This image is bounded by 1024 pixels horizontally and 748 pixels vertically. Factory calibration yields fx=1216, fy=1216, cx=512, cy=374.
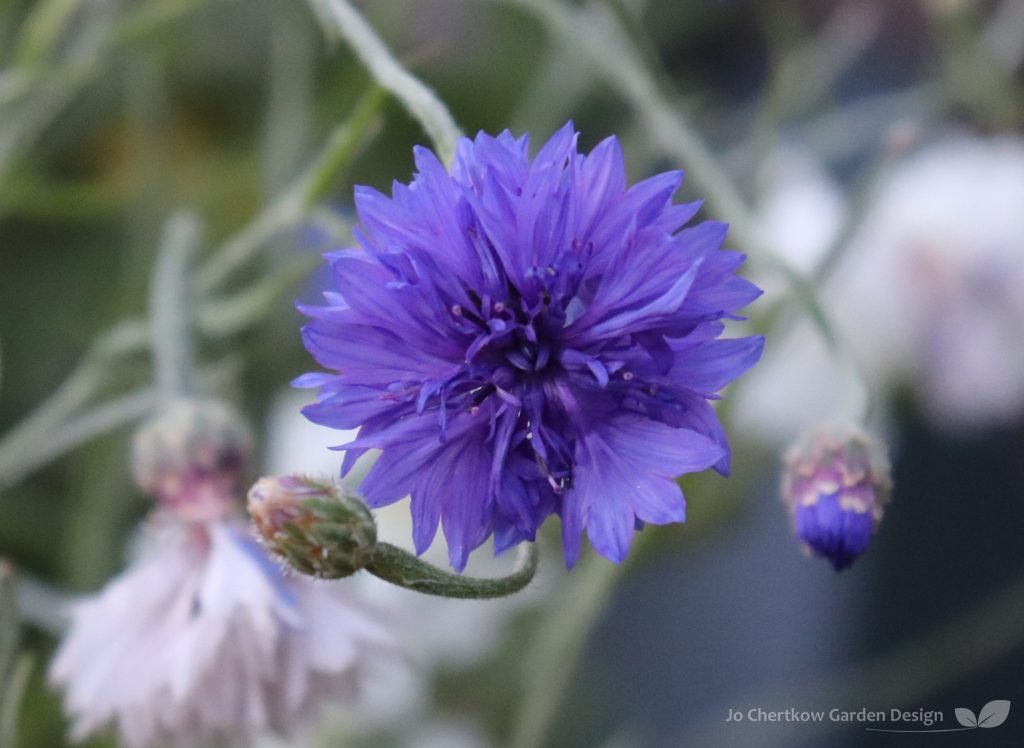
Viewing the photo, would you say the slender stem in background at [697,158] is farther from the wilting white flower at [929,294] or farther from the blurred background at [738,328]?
the wilting white flower at [929,294]

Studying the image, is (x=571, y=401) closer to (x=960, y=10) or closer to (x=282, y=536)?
(x=282, y=536)

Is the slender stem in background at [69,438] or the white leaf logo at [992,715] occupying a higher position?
the slender stem in background at [69,438]

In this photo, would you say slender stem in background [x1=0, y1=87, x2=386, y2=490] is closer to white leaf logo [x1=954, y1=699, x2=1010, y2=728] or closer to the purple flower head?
the purple flower head

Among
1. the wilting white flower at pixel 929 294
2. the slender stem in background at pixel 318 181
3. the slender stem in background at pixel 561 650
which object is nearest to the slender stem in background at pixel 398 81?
the slender stem in background at pixel 318 181

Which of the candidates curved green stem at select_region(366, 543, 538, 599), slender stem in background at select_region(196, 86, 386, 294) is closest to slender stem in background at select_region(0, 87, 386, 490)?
slender stem in background at select_region(196, 86, 386, 294)

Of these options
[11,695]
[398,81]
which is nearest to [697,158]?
[398,81]

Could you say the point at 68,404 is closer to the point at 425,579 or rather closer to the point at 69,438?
the point at 69,438
